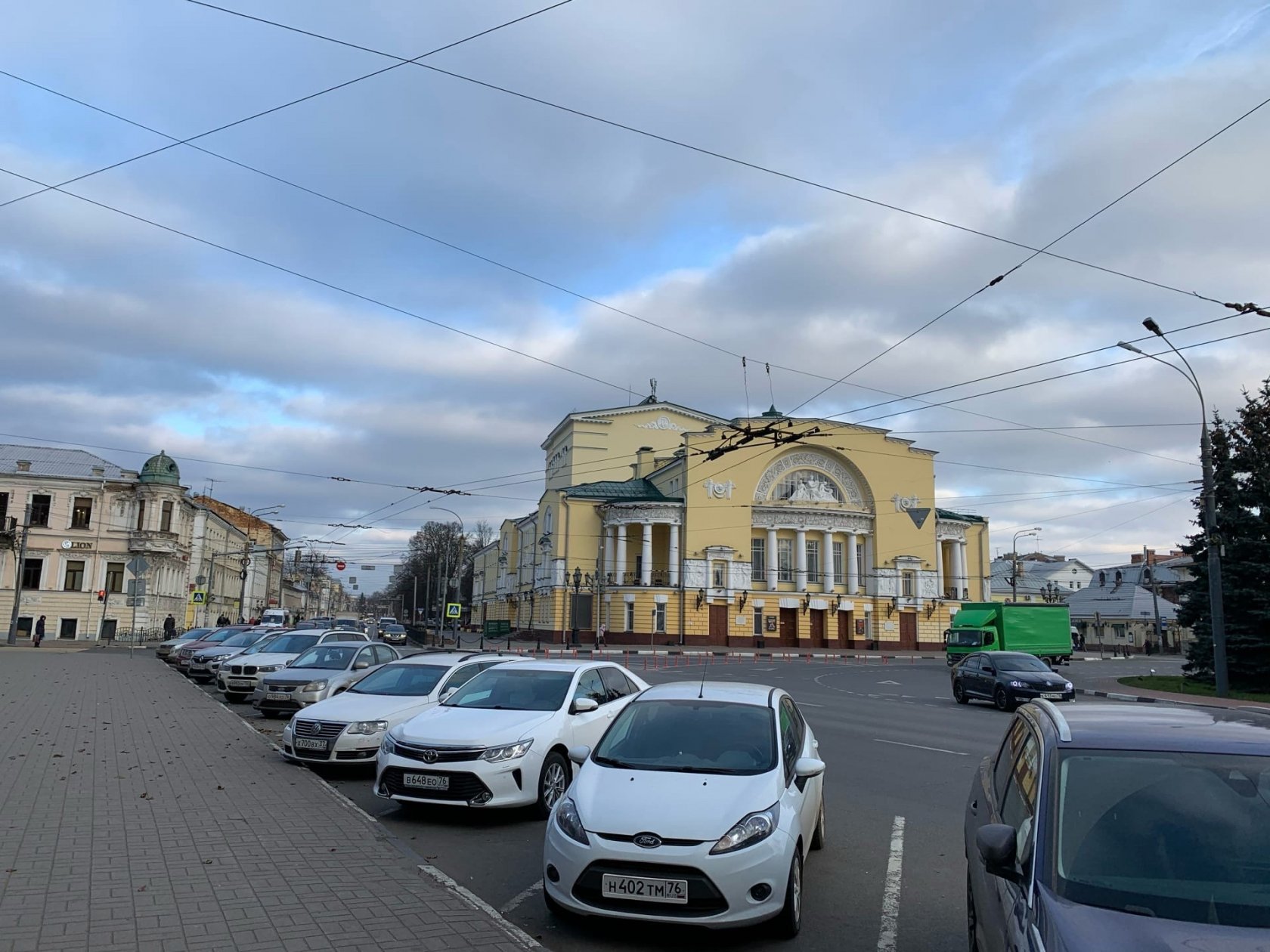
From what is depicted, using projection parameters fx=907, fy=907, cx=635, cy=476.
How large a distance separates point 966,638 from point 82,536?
5379 cm

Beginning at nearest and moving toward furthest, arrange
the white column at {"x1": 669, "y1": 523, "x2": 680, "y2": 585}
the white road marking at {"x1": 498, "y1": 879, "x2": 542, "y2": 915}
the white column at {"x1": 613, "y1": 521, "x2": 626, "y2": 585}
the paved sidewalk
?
the paved sidewalk
the white road marking at {"x1": 498, "y1": 879, "x2": 542, "y2": 915}
the white column at {"x1": 669, "y1": 523, "x2": 680, "y2": 585}
the white column at {"x1": 613, "y1": 521, "x2": 626, "y2": 585}

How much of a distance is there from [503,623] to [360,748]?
6233cm

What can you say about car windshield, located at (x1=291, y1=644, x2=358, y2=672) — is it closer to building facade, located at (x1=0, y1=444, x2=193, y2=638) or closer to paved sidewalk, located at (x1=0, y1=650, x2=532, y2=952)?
paved sidewalk, located at (x1=0, y1=650, x2=532, y2=952)

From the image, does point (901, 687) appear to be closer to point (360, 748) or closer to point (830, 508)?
point (360, 748)

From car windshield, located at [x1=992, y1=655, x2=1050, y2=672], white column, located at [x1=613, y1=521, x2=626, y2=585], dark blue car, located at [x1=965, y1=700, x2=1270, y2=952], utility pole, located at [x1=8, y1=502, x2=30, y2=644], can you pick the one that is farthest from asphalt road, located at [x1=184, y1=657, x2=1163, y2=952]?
white column, located at [x1=613, y1=521, x2=626, y2=585]

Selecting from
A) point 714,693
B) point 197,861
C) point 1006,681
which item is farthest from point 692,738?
point 1006,681

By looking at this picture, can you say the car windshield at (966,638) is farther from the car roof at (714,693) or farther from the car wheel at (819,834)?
the car roof at (714,693)

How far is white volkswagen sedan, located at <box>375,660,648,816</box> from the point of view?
328 inches

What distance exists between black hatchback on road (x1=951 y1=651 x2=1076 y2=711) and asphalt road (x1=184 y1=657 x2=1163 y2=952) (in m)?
6.35

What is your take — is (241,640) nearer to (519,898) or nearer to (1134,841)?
(519,898)

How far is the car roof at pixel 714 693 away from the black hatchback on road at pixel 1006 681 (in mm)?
→ 16405

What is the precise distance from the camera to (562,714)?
9.23 m

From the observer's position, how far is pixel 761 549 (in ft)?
217

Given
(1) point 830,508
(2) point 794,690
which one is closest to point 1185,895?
(2) point 794,690
